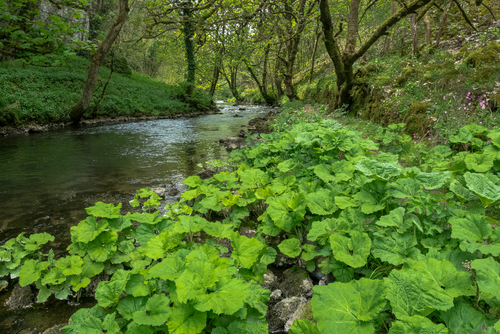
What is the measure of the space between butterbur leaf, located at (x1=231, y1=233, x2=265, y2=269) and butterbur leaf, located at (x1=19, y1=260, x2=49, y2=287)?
5.29 ft

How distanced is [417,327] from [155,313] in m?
1.22

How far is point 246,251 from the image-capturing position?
1.71 meters

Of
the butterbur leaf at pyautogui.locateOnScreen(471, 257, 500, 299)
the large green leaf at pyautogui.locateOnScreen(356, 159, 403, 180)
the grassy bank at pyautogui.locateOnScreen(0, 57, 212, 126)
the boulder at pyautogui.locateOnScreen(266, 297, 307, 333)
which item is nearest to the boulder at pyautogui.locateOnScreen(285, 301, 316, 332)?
the boulder at pyautogui.locateOnScreen(266, 297, 307, 333)

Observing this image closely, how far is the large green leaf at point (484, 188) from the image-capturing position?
1541 mm

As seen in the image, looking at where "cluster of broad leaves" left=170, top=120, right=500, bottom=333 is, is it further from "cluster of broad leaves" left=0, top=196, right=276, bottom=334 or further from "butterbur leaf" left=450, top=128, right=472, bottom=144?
"cluster of broad leaves" left=0, top=196, right=276, bottom=334

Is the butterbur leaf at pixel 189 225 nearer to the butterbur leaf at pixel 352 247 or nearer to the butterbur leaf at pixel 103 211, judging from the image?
the butterbur leaf at pixel 103 211

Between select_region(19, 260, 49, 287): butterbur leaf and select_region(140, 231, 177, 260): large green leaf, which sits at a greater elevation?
select_region(140, 231, 177, 260): large green leaf

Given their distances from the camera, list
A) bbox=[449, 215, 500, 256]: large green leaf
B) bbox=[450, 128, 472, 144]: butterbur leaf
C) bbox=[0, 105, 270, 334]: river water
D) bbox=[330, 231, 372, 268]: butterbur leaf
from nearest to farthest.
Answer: bbox=[449, 215, 500, 256]: large green leaf
bbox=[330, 231, 372, 268]: butterbur leaf
bbox=[450, 128, 472, 144]: butterbur leaf
bbox=[0, 105, 270, 334]: river water

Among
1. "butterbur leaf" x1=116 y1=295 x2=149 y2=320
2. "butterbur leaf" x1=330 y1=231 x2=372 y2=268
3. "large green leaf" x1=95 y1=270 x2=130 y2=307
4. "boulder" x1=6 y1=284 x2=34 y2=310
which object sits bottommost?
"boulder" x1=6 y1=284 x2=34 y2=310

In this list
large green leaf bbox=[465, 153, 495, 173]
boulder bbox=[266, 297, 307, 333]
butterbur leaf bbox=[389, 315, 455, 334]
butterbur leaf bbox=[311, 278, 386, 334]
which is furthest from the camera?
large green leaf bbox=[465, 153, 495, 173]

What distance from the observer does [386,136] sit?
4301 mm

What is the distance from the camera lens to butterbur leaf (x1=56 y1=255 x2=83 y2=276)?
200 cm

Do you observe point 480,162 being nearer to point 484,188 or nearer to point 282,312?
point 484,188

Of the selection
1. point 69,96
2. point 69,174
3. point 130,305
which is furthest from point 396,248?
point 69,96
